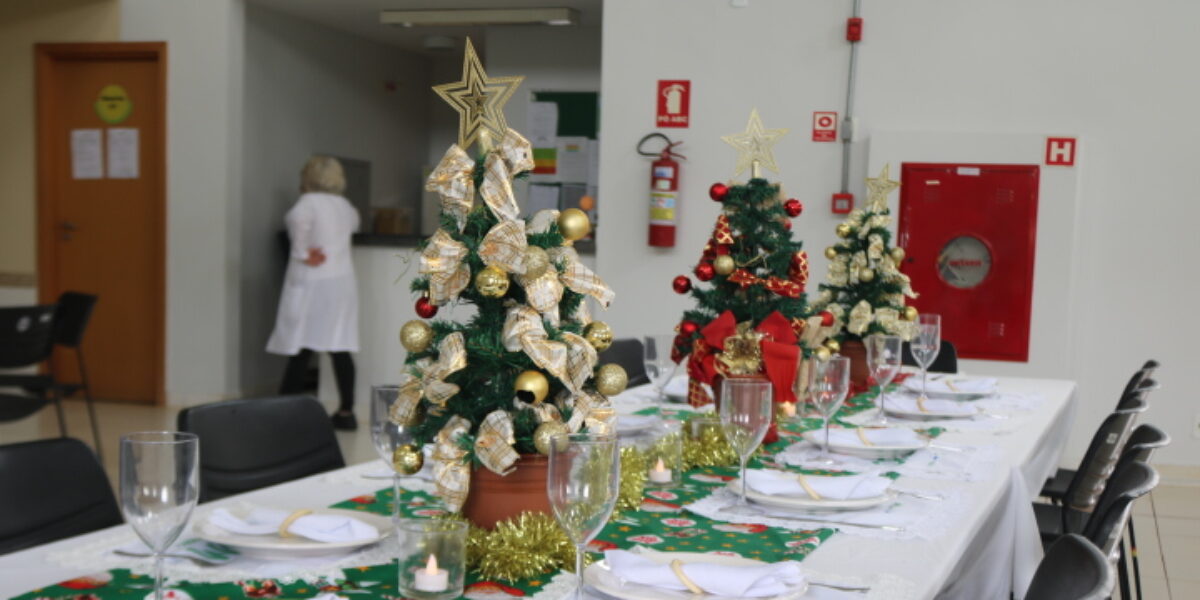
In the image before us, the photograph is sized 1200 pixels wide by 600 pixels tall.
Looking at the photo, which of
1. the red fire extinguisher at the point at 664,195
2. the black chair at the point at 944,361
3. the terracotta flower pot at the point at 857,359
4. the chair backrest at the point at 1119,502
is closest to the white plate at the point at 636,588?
the chair backrest at the point at 1119,502

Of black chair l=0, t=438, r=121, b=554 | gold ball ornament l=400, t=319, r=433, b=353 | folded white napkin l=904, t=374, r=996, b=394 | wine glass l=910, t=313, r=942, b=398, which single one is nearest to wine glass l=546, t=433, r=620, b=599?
gold ball ornament l=400, t=319, r=433, b=353

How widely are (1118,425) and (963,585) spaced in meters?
1.12

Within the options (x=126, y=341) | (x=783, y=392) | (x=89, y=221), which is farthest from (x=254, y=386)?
(x=783, y=392)

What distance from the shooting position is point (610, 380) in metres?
1.71

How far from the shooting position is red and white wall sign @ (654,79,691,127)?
618 centimetres

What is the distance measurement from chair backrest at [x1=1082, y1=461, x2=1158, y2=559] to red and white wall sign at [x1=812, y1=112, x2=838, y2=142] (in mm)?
3943

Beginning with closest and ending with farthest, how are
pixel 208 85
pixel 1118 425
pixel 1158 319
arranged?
pixel 1118 425
pixel 1158 319
pixel 208 85

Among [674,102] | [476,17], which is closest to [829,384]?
[674,102]

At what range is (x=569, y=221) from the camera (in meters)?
1.69

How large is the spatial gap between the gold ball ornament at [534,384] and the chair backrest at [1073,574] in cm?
66

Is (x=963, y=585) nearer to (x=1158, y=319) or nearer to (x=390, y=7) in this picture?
(x=1158, y=319)

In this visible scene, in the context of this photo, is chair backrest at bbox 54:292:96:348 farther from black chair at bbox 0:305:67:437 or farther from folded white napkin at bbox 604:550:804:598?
folded white napkin at bbox 604:550:804:598

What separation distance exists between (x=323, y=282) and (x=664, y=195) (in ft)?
6.62

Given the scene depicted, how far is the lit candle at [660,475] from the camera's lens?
6.84 feet
